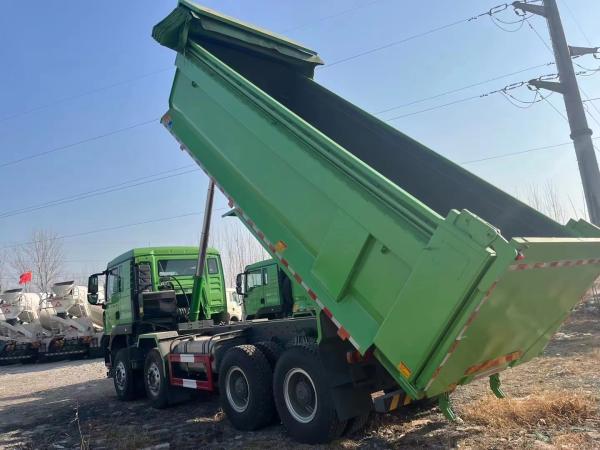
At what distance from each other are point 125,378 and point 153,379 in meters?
0.93

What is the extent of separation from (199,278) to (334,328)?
4392 mm

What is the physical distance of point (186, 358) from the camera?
6617 mm

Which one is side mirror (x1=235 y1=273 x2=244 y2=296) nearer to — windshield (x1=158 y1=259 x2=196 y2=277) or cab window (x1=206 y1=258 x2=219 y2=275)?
cab window (x1=206 y1=258 x2=219 y2=275)

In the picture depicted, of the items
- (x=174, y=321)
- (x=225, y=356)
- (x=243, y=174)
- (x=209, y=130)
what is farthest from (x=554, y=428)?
(x=174, y=321)

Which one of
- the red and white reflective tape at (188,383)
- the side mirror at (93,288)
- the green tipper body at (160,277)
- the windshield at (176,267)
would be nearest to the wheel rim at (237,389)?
the red and white reflective tape at (188,383)

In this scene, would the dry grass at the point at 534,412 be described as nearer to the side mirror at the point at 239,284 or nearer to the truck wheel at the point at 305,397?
the truck wheel at the point at 305,397

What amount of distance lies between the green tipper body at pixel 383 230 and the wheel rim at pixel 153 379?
11.4 ft

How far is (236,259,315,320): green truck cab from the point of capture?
13.4m

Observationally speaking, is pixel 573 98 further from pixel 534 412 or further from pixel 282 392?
pixel 282 392

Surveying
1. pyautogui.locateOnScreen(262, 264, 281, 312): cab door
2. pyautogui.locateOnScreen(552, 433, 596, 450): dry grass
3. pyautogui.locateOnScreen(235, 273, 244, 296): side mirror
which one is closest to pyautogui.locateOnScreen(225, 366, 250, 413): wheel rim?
pyautogui.locateOnScreen(552, 433, 596, 450): dry grass

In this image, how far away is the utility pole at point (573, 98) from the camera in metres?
13.9

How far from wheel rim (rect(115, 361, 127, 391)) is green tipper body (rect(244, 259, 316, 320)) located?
5.33 metres

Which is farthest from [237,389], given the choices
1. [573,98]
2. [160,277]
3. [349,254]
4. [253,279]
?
[573,98]

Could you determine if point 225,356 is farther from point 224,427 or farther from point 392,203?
point 392,203
